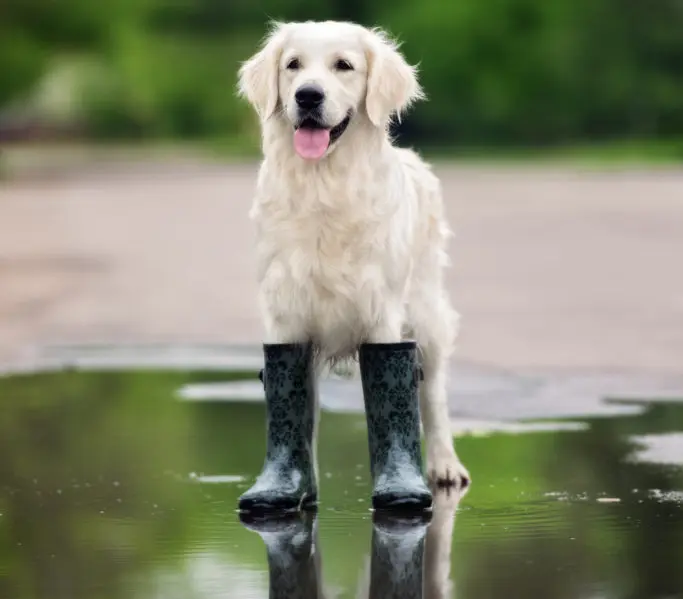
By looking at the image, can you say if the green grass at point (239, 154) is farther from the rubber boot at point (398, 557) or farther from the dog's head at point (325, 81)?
the rubber boot at point (398, 557)

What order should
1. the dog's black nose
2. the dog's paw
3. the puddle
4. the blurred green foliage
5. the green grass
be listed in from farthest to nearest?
1. the blurred green foliage
2. the green grass
3. the dog's paw
4. the dog's black nose
5. the puddle

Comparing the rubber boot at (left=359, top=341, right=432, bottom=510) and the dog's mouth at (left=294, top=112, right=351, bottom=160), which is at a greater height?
the dog's mouth at (left=294, top=112, right=351, bottom=160)

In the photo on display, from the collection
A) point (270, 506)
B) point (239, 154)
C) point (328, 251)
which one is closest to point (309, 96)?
point (328, 251)

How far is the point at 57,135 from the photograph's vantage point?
88.2 m

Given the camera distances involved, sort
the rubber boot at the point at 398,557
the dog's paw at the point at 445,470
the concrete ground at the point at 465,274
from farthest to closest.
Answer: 1. the concrete ground at the point at 465,274
2. the dog's paw at the point at 445,470
3. the rubber boot at the point at 398,557

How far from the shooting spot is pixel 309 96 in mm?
7785

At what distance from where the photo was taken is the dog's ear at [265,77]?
8.05 meters

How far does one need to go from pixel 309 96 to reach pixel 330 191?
1.36 ft

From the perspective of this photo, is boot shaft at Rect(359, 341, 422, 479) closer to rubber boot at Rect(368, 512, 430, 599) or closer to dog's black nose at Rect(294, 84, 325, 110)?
rubber boot at Rect(368, 512, 430, 599)

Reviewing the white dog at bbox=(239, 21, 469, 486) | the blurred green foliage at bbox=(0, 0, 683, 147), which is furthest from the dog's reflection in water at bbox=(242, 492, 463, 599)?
the blurred green foliage at bbox=(0, 0, 683, 147)

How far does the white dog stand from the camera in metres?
7.93

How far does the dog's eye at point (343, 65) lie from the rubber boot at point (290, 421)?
114cm

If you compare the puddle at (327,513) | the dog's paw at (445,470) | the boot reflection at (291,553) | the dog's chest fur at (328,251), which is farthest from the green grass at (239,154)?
the boot reflection at (291,553)

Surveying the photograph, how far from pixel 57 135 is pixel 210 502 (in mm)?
81311
